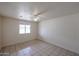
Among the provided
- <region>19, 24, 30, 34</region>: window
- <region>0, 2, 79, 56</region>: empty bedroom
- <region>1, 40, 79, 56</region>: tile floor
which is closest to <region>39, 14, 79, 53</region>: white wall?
<region>0, 2, 79, 56</region>: empty bedroom

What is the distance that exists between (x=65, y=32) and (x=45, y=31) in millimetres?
2280

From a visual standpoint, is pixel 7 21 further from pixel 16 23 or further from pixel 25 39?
pixel 25 39

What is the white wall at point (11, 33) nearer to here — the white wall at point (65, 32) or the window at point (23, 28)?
the window at point (23, 28)

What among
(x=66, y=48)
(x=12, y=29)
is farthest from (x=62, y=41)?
(x=12, y=29)

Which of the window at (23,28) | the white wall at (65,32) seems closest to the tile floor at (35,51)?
the white wall at (65,32)

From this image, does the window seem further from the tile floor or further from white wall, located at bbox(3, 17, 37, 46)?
the tile floor

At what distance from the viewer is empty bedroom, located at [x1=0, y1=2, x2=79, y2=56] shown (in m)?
3.13

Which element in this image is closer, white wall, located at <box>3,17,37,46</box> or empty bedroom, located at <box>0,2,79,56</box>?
empty bedroom, located at <box>0,2,79,56</box>

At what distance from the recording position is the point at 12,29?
492cm

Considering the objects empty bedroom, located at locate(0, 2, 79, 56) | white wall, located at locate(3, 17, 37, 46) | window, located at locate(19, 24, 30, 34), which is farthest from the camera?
window, located at locate(19, 24, 30, 34)

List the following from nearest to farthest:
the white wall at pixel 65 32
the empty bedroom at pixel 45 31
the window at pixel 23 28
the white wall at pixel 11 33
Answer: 1. the empty bedroom at pixel 45 31
2. the white wall at pixel 65 32
3. the white wall at pixel 11 33
4. the window at pixel 23 28

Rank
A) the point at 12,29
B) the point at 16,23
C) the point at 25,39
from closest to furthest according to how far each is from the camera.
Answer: the point at 12,29 → the point at 16,23 → the point at 25,39

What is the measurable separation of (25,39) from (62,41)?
11.6ft

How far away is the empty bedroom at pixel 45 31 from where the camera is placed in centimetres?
313
